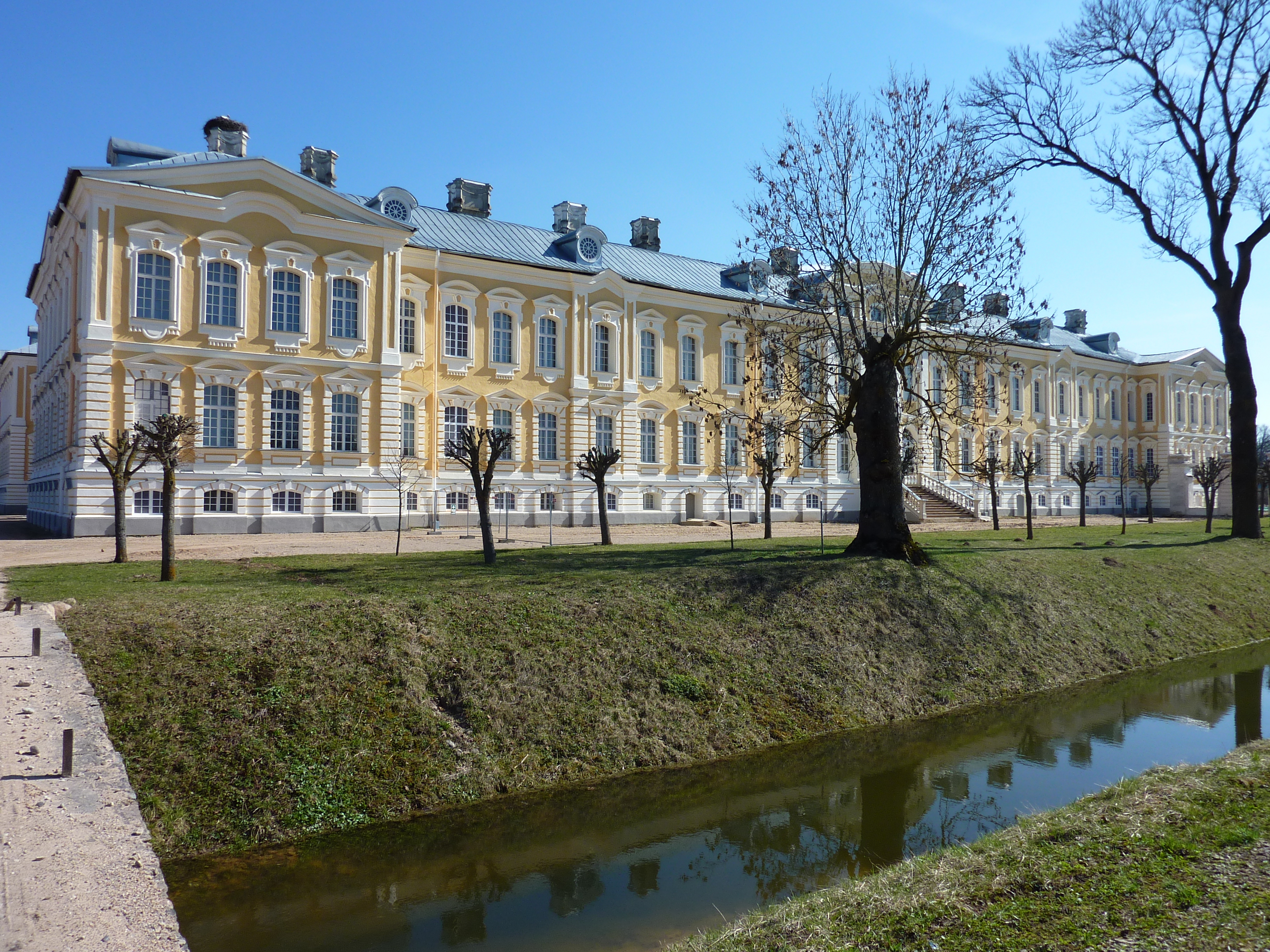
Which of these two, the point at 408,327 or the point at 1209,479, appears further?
the point at 1209,479

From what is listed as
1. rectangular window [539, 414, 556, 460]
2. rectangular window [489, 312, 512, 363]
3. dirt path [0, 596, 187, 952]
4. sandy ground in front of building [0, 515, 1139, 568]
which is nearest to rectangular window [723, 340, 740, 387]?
sandy ground in front of building [0, 515, 1139, 568]

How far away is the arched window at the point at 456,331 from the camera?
3416 centimetres

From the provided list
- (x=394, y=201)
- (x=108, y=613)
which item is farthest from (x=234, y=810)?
(x=394, y=201)

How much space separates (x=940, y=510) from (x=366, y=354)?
89.6 ft

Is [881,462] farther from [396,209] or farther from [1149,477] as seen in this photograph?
[1149,477]

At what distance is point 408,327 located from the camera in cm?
3341

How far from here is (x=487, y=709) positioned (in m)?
9.46

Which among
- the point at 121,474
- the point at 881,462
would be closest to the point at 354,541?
the point at 121,474

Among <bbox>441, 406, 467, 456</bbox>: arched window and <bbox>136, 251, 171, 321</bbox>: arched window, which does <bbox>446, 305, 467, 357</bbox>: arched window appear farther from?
<bbox>136, 251, 171, 321</bbox>: arched window

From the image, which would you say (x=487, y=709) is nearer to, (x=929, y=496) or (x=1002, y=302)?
(x=1002, y=302)

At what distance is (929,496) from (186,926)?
137 ft

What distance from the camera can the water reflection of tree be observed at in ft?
25.2

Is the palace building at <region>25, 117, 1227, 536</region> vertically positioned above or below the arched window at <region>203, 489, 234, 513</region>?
above

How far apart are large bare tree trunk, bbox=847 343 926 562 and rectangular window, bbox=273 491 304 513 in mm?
19542
